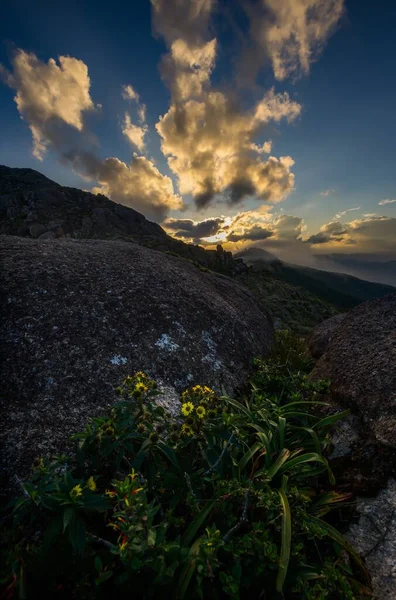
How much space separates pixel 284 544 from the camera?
2.17 metres

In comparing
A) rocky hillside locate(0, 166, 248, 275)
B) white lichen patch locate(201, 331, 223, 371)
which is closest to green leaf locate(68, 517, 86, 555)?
white lichen patch locate(201, 331, 223, 371)

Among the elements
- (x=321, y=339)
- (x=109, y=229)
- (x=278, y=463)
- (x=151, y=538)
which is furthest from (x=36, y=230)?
(x=151, y=538)

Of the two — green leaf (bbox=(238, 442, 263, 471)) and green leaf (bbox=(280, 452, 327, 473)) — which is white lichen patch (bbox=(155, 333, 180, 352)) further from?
green leaf (bbox=(280, 452, 327, 473))

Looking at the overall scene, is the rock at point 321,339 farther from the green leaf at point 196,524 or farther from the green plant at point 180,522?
the green leaf at point 196,524

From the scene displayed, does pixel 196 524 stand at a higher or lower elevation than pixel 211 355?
higher

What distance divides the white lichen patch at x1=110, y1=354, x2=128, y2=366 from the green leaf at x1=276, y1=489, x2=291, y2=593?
3.32 m

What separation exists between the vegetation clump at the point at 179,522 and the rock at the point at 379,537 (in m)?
0.15

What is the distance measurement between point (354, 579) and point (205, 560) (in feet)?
5.18

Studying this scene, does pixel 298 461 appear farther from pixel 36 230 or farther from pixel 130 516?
pixel 36 230

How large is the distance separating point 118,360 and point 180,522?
324 cm

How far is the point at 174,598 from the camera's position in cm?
183

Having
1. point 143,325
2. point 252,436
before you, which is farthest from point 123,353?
point 252,436

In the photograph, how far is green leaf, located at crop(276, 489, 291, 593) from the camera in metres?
1.97

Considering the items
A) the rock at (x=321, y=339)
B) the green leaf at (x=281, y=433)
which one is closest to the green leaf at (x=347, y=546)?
the green leaf at (x=281, y=433)
